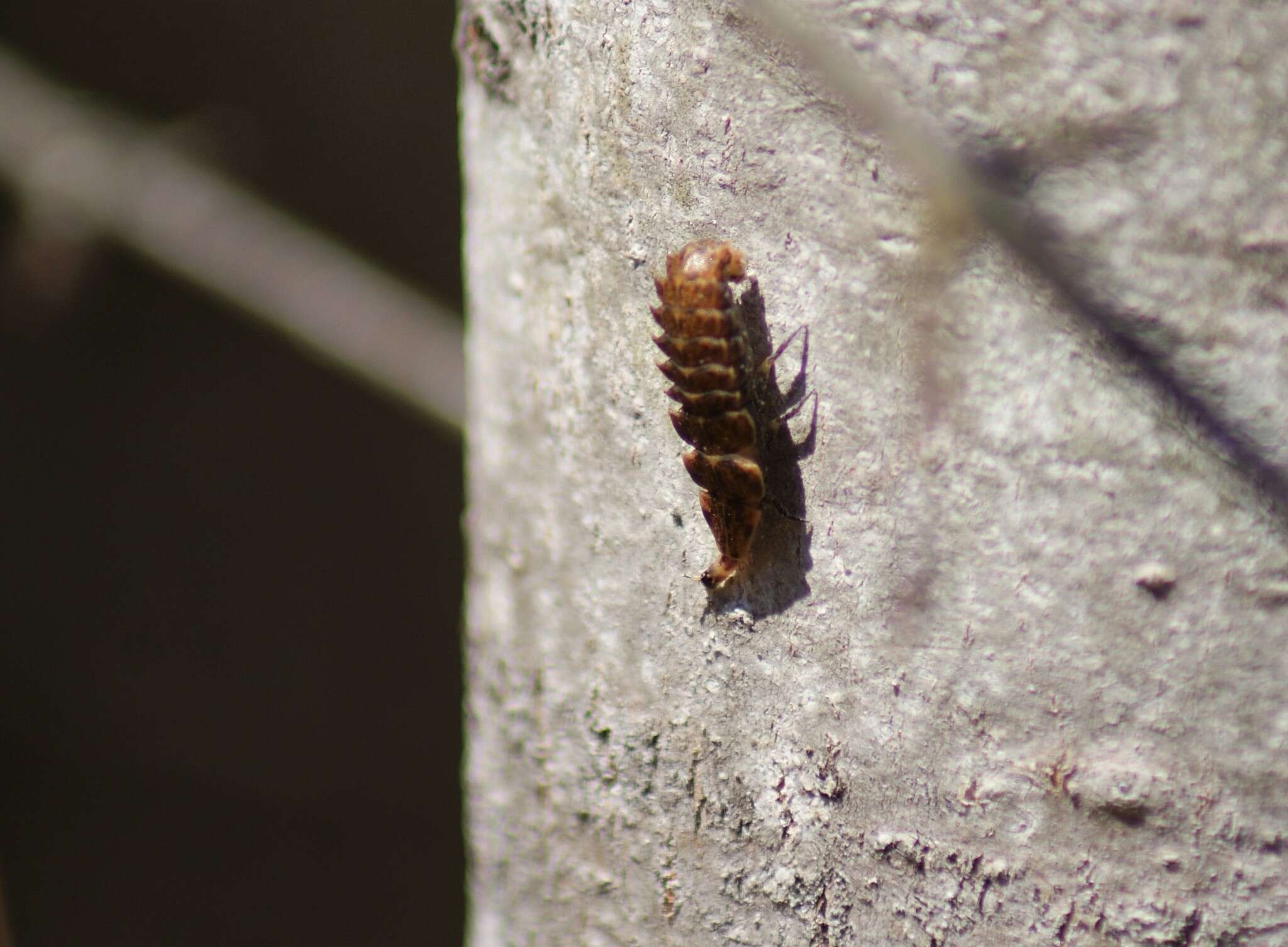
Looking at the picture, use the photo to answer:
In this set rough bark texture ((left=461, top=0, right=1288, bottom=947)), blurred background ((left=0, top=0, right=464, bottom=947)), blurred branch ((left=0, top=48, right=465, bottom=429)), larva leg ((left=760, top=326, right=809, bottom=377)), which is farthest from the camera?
blurred background ((left=0, top=0, right=464, bottom=947))

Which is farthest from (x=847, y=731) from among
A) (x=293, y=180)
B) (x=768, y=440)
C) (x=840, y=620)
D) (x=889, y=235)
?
(x=293, y=180)

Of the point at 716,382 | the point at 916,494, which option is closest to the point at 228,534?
the point at 716,382

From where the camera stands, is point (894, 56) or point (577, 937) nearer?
point (894, 56)

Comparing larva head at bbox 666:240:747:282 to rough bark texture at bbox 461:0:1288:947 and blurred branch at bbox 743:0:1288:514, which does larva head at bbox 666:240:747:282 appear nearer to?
A: rough bark texture at bbox 461:0:1288:947

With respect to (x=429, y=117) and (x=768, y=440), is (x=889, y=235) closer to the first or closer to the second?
(x=768, y=440)

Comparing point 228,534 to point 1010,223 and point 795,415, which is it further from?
point 1010,223

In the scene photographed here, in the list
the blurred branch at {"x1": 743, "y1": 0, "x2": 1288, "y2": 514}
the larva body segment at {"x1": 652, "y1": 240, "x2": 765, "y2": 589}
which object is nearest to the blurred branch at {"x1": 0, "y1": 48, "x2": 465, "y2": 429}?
the larva body segment at {"x1": 652, "y1": 240, "x2": 765, "y2": 589}
